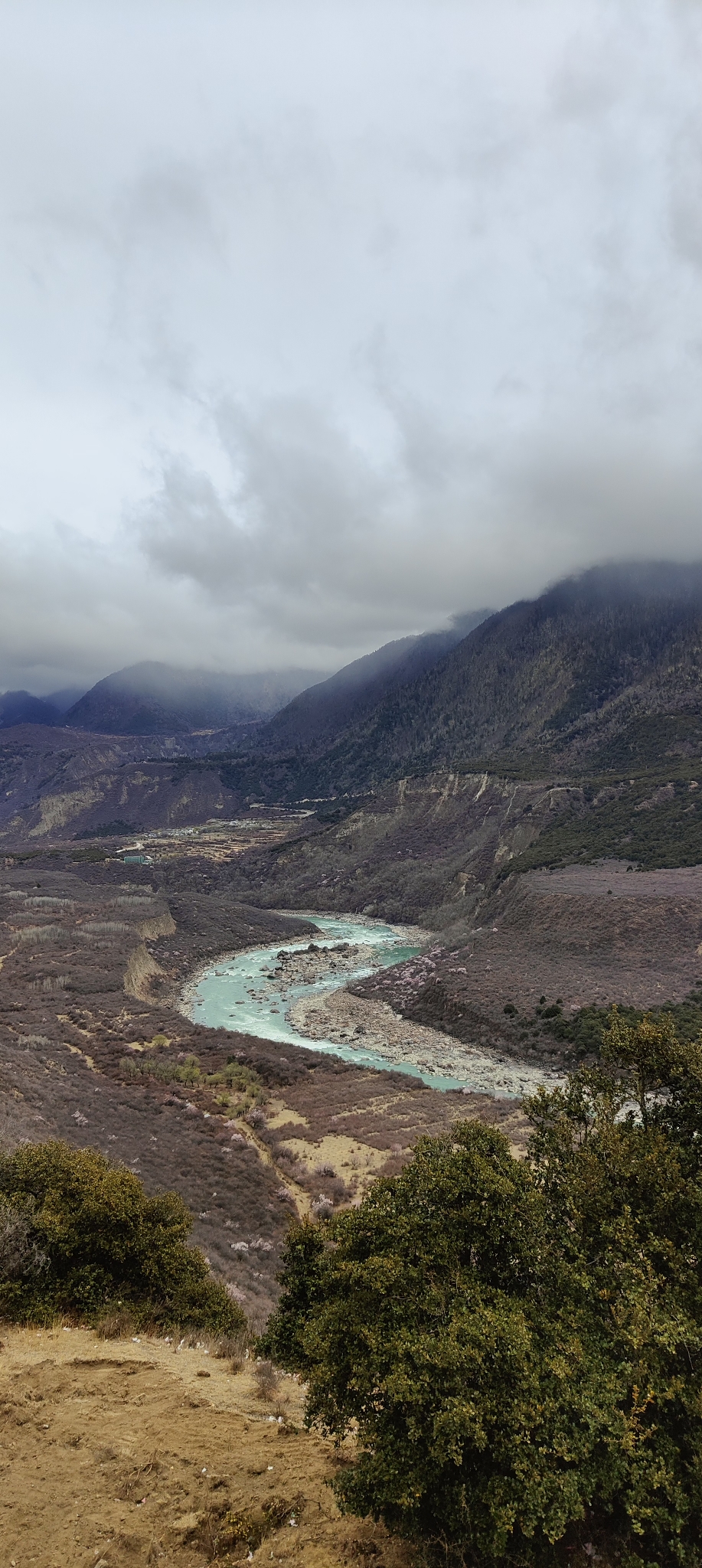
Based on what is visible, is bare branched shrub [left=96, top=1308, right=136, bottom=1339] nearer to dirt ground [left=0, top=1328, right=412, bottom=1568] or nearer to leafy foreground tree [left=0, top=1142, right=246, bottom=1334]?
leafy foreground tree [left=0, top=1142, right=246, bottom=1334]

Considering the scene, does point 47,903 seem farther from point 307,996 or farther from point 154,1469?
point 154,1469

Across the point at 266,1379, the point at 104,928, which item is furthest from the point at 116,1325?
the point at 104,928

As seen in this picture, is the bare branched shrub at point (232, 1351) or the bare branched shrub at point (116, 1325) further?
the bare branched shrub at point (116, 1325)

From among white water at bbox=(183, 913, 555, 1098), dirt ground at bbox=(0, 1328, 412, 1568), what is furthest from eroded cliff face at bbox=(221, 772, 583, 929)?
dirt ground at bbox=(0, 1328, 412, 1568)

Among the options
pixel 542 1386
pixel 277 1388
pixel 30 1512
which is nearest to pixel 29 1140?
pixel 277 1388

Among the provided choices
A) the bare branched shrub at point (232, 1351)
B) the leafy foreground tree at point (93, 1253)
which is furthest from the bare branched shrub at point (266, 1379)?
the leafy foreground tree at point (93, 1253)

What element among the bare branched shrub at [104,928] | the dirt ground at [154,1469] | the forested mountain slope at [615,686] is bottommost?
the bare branched shrub at [104,928]

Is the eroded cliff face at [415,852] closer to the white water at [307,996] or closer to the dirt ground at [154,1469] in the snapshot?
the white water at [307,996]
